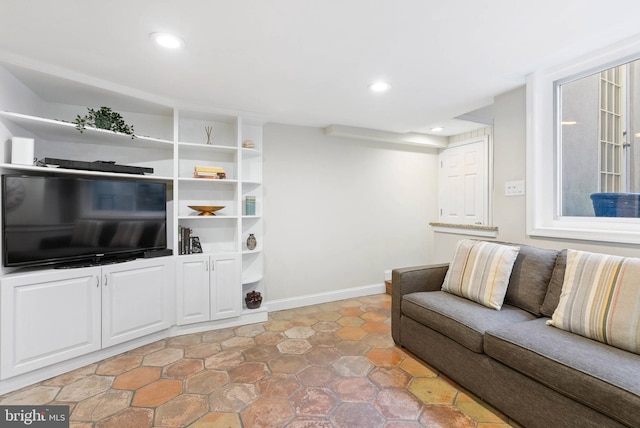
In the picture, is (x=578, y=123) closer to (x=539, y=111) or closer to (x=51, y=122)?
(x=539, y=111)

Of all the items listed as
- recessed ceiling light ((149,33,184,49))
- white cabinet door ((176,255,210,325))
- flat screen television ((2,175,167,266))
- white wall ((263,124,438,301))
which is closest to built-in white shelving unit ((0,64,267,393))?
white cabinet door ((176,255,210,325))

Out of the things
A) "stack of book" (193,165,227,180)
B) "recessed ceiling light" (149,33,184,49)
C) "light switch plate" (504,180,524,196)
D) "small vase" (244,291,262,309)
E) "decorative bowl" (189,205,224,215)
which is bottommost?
"small vase" (244,291,262,309)

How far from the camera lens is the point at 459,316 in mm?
1930

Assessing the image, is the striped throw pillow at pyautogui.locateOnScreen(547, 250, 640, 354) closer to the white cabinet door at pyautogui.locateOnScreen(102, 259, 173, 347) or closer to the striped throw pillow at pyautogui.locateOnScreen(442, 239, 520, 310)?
the striped throw pillow at pyautogui.locateOnScreen(442, 239, 520, 310)

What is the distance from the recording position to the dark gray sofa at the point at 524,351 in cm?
125

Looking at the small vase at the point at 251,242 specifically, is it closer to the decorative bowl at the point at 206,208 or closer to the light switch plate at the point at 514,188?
the decorative bowl at the point at 206,208

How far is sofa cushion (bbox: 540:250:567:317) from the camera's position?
6.15 feet

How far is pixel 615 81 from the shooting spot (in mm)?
2023

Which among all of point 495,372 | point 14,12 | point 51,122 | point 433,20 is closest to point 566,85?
point 433,20

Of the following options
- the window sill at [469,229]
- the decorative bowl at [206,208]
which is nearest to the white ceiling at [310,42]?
the decorative bowl at [206,208]

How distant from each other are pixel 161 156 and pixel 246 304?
1.83 meters

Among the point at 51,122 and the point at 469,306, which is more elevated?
the point at 51,122

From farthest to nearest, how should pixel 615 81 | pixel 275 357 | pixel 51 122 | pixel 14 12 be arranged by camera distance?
pixel 275 357, pixel 51 122, pixel 615 81, pixel 14 12

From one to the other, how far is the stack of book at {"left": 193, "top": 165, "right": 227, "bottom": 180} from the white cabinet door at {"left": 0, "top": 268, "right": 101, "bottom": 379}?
1.20 meters
